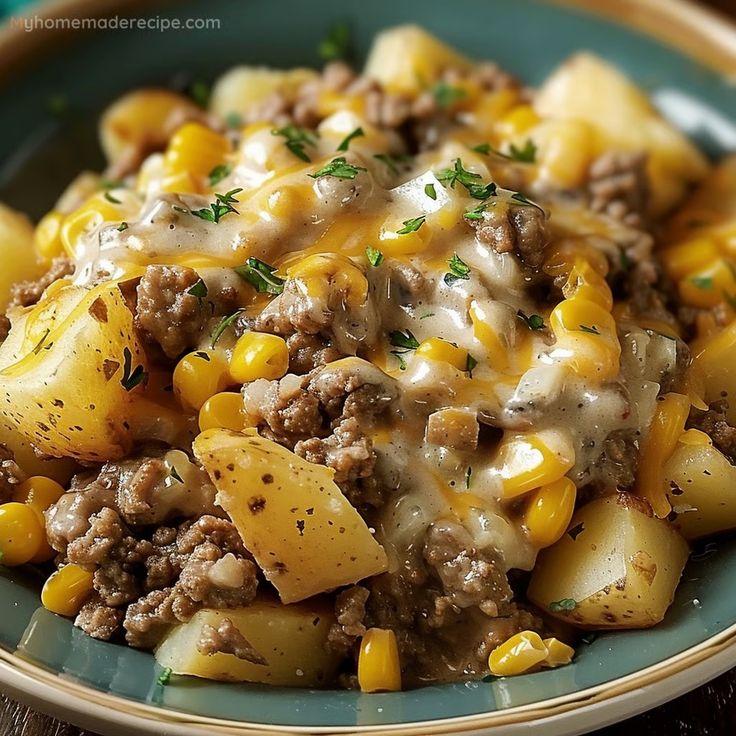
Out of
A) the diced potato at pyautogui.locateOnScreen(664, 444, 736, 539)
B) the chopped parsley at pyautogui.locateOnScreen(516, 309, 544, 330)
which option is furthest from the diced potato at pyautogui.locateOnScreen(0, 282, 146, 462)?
the diced potato at pyautogui.locateOnScreen(664, 444, 736, 539)

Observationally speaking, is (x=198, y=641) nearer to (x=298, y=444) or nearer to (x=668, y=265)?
(x=298, y=444)

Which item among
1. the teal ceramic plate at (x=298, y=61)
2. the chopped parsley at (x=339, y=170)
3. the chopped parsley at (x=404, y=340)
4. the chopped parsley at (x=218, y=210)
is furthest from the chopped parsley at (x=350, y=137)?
the teal ceramic plate at (x=298, y=61)

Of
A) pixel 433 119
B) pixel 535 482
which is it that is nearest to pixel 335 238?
pixel 535 482

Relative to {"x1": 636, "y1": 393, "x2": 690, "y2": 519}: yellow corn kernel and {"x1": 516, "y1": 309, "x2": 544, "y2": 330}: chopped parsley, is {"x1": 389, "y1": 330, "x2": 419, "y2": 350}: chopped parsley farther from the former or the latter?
{"x1": 636, "y1": 393, "x2": 690, "y2": 519}: yellow corn kernel

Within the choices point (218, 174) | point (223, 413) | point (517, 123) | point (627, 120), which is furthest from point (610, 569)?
point (627, 120)

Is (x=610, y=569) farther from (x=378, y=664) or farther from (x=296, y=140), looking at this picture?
(x=296, y=140)

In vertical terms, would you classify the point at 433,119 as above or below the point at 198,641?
above

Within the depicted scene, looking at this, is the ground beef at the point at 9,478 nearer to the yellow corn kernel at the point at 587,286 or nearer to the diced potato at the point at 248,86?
the yellow corn kernel at the point at 587,286

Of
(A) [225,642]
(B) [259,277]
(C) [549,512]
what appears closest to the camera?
(A) [225,642]
